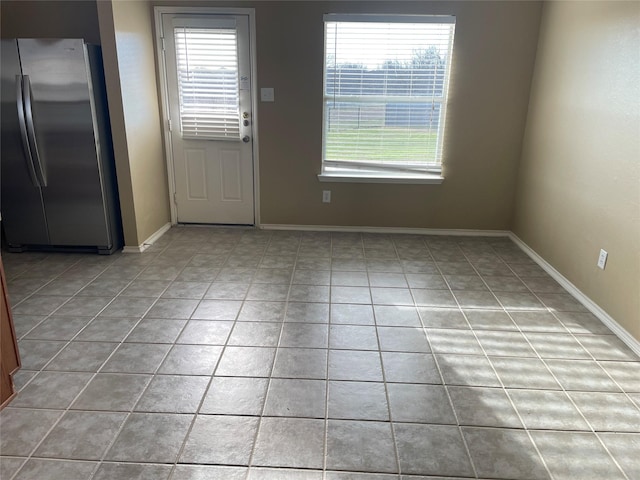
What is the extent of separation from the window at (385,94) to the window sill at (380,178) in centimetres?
2

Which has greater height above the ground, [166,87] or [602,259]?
[166,87]

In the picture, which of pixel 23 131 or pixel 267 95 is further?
pixel 267 95

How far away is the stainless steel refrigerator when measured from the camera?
10.7 ft

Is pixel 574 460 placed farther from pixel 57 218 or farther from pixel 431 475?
pixel 57 218

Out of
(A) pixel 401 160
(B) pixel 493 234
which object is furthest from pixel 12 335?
(B) pixel 493 234

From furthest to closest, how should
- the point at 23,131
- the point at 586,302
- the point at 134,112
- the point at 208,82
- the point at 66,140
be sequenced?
the point at 208,82
the point at 134,112
the point at 66,140
the point at 23,131
the point at 586,302

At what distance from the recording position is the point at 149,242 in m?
4.05

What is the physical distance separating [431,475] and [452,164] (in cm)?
318

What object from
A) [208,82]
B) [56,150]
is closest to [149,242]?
[56,150]

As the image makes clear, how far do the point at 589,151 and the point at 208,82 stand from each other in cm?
321

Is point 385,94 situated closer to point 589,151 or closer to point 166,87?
point 589,151

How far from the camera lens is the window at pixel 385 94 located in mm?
3963

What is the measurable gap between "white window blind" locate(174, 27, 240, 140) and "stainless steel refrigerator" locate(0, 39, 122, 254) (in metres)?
0.86

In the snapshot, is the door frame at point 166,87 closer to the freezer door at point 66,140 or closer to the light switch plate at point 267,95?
the light switch plate at point 267,95
